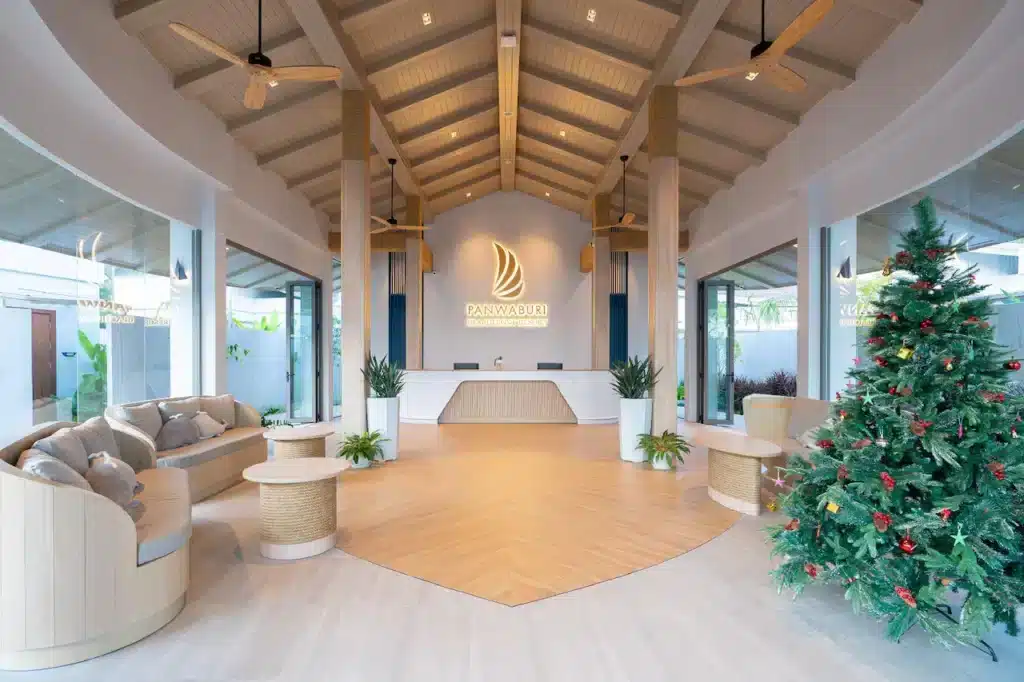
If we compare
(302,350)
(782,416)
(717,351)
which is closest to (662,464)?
(782,416)

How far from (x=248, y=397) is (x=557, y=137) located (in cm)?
746

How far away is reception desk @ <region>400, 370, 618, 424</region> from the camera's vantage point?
32.1 ft

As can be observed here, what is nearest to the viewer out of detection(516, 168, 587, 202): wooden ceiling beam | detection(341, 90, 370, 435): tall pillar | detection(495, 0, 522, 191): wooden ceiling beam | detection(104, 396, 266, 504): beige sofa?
detection(104, 396, 266, 504): beige sofa

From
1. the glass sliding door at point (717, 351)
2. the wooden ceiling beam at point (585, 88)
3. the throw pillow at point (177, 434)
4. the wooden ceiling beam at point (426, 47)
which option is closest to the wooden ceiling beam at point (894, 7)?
the wooden ceiling beam at point (585, 88)

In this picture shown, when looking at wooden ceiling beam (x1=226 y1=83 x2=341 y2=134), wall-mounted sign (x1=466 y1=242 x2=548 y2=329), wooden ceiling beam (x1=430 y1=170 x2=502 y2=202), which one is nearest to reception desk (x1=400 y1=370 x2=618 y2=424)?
wall-mounted sign (x1=466 y1=242 x2=548 y2=329)

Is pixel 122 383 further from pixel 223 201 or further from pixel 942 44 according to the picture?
pixel 942 44

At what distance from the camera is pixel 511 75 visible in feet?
23.9

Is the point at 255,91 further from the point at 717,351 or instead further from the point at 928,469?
the point at 717,351

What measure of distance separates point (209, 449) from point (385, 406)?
6.68ft

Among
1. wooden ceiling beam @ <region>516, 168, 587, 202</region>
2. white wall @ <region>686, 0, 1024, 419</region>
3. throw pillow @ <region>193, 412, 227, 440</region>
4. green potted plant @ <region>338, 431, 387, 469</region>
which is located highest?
wooden ceiling beam @ <region>516, 168, 587, 202</region>

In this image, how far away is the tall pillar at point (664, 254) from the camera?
262 inches

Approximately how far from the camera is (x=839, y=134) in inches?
228

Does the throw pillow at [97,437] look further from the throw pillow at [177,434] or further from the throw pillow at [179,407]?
the throw pillow at [179,407]

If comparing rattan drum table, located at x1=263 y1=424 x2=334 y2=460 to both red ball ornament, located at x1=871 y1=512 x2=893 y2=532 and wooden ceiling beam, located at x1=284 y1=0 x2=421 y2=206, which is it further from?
red ball ornament, located at x1=871 y1=512 x2=893 y2=532
